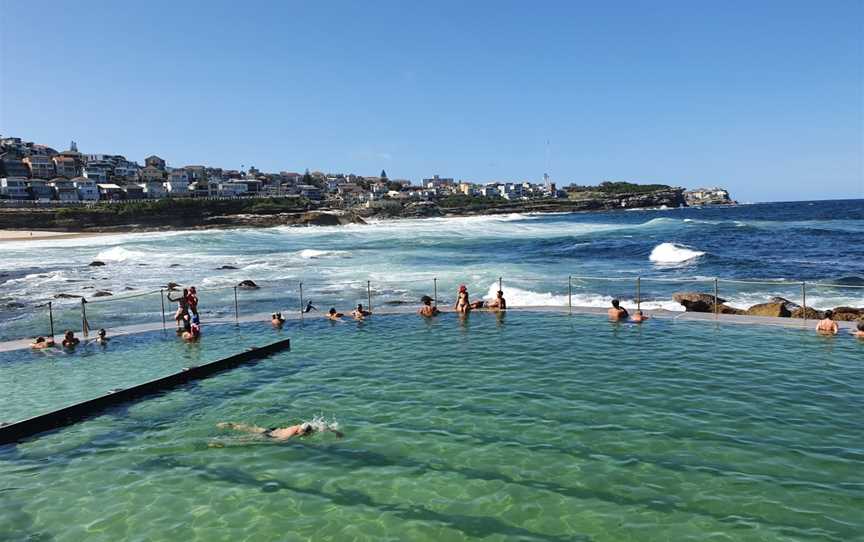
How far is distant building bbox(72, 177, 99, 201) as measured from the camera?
12756cm

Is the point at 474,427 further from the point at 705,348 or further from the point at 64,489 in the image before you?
the point at 705,348

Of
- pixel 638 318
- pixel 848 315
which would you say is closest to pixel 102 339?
pixel 638 318

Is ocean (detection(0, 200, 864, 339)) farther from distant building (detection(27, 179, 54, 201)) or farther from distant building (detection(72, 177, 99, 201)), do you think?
distant building (detection(72, 177, 99, 201))

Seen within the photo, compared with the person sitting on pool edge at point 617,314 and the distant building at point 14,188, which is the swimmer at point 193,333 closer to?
the person sitting on pool edge at point 617,314

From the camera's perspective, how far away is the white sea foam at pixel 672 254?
47.2m

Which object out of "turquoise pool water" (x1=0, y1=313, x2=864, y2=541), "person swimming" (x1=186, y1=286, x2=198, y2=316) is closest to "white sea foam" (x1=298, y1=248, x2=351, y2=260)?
"person swimming" (x1=186, y1=286, x2=198, y2=316)

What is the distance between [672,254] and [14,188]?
12845 cm

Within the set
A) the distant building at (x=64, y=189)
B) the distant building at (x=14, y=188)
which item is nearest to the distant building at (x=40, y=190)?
the distant building at (x=14, y=188)

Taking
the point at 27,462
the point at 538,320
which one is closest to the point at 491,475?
the point at 27,462

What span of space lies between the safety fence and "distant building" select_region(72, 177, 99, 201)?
116 m

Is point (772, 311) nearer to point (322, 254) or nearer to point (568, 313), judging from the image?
point (568, 313)

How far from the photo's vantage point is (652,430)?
981cm

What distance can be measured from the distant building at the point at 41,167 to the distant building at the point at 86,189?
1497cm

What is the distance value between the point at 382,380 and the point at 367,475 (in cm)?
455
